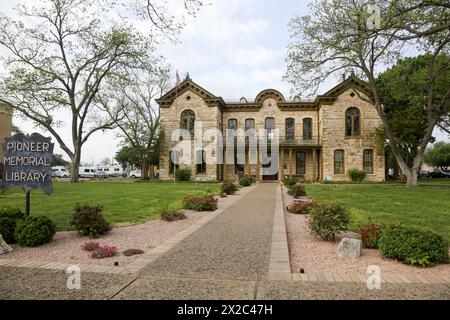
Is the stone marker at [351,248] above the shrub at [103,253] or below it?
above

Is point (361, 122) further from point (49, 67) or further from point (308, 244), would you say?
point (49, 67)

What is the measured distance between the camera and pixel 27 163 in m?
7.01

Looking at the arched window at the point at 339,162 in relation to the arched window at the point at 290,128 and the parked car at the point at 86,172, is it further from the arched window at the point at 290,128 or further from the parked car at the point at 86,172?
the parked car at the point at 86,172

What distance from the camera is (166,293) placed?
3.72m

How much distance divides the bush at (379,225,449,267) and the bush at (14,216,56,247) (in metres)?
6.37

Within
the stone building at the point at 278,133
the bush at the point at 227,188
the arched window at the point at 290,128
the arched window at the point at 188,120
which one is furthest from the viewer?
the arched window at the point at 290,128

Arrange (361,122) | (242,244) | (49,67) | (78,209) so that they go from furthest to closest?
(361,122)
(49,67)
(78,209)
(242,244)

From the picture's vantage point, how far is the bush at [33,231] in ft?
20.1

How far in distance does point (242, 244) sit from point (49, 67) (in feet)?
105

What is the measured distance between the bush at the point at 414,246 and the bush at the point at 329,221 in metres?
1.21

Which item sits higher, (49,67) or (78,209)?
(49,67)

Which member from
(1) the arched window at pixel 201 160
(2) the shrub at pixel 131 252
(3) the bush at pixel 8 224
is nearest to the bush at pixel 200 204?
(2) the shrub at pixel 131 252

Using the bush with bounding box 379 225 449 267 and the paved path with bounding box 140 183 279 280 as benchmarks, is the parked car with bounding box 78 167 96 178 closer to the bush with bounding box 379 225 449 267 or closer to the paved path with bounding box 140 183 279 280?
the paved path with bounding box 140 183 279 280
